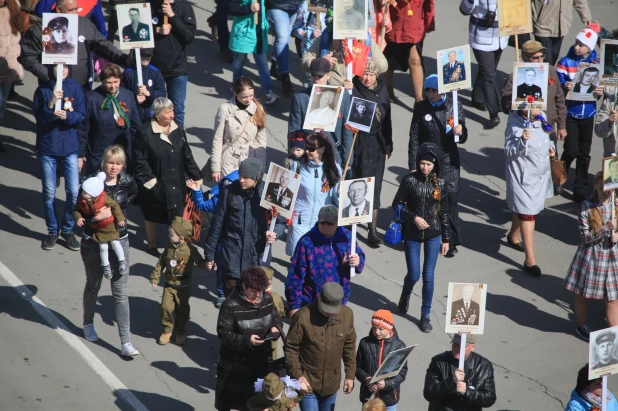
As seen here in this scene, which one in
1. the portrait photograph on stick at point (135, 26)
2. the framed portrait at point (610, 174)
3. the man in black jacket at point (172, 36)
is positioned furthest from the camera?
the man in black jacket at point (172, 36)

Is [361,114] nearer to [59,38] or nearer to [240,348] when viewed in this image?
[59,38]

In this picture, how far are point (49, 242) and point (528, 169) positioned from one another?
5397mm

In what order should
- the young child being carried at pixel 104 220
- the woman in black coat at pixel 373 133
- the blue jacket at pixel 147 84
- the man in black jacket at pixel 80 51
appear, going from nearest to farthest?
the young child being carried at pixel 104 220 → the man in black jacket at pixel 80 51 → the woman in black coat at pixel 373 133 → the blue jacket at pixel 147 84

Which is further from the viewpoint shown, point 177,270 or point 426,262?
point 426,262

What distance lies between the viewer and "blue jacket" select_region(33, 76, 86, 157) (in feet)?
34.8

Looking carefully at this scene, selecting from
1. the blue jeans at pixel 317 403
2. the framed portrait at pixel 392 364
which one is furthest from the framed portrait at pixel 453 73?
the blue jeans at pixel 317 403

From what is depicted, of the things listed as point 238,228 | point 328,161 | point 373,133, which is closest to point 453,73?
point 373,133

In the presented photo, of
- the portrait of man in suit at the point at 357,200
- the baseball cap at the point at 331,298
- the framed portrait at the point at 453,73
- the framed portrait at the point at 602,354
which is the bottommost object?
the framed portrait at the point at 602,354

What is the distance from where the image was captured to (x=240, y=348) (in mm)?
8023

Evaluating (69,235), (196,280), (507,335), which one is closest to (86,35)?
(69,235)

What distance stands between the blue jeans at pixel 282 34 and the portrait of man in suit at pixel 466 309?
6.97 metres

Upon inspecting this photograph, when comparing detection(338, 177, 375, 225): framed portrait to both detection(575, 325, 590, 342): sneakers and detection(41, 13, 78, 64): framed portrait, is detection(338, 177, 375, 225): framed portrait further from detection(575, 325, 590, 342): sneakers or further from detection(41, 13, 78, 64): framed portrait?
detection(41, 13, 78, 64): framed portrait

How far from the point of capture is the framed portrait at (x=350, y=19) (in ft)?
38.4

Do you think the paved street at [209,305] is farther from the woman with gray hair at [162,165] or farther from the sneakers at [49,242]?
the woman with gray hair at [162,165]
